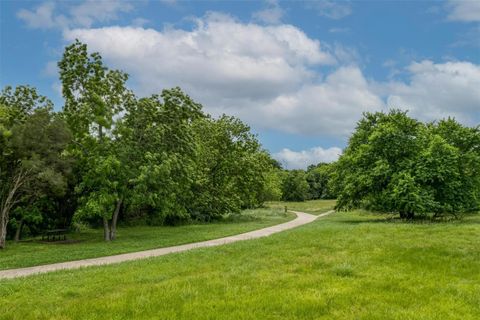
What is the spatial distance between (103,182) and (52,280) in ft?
34.2

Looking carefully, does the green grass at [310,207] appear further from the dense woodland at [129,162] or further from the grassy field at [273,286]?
the grassy field at [273,286]

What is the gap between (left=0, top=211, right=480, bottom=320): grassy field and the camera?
20.7 ft

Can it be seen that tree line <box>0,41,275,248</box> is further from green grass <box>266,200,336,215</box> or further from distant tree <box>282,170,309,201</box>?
distant tree <box>282,170,309,201</box>

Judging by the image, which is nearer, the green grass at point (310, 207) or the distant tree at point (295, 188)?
the green grass at point (310, 207)

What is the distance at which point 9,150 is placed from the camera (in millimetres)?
18234

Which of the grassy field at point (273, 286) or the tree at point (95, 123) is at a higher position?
the tree at point (95, 123)

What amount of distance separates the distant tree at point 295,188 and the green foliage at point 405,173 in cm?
6468

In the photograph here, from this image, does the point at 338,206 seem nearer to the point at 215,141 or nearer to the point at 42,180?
the point at 215,141

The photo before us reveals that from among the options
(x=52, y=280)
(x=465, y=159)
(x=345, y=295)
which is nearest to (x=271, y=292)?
(x=345, y=295)

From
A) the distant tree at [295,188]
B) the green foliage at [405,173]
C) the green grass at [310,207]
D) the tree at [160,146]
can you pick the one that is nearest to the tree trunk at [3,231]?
the tree at [160,146]

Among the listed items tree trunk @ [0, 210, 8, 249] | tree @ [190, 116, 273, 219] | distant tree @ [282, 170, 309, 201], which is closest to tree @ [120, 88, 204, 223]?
tree trunk @ [0, 210, 8, 249]

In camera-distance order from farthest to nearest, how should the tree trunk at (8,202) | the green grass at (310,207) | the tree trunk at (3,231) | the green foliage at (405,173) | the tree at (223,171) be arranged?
the green grass at (310,207) < the tree at (223,171) < the green foliage at (405,173) < the tree trunk at (8,202) < the tree trunk at (3,231)

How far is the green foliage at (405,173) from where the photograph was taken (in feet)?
80.9

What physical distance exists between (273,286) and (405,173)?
19.8m
